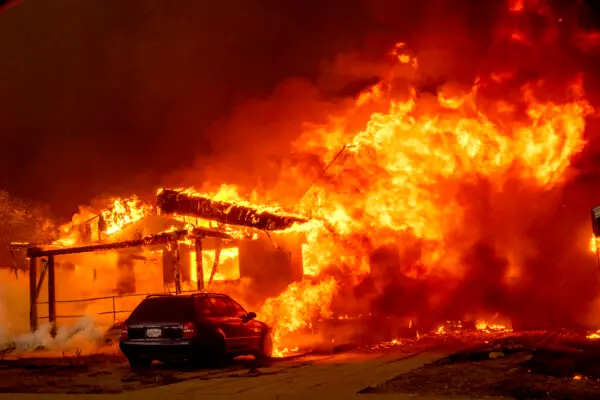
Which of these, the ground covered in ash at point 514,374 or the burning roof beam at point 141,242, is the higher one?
the burning roof beam at point 141,242

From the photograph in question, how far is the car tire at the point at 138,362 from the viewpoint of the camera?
522 inches

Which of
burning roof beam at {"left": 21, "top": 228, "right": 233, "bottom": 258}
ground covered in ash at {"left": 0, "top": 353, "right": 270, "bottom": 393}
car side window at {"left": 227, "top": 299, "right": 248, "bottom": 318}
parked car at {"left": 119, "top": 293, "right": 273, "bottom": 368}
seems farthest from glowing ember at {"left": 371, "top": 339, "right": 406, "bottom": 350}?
burning roof beam at {"left": 21, "top": 228, "right": 233, "bottom": 258}

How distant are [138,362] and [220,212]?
6229 millimetres

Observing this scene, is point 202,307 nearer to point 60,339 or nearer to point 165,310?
point 165,310

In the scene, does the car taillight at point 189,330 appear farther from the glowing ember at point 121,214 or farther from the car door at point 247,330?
the glowing ember at point 121,214

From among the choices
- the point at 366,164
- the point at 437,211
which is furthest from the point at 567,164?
the point at 366,164

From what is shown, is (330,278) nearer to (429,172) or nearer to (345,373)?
(429,172)

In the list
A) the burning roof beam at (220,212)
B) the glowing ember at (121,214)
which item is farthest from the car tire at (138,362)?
the glowing ember at (121,214)

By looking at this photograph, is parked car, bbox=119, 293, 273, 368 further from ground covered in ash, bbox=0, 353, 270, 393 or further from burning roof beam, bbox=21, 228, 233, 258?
burning roof beam, bbox=21, 228, 233, 258

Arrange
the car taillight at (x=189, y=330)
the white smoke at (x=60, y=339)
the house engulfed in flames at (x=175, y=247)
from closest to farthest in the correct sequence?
the car taillight at (x=189, y=330) < the house engulfed in flames at (x=175, y=247) < the white smoke at (x=60, y=339)

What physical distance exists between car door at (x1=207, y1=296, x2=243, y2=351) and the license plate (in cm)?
109

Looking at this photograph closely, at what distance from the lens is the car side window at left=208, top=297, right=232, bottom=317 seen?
1400cm

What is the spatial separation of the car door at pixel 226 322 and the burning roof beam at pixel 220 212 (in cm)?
438

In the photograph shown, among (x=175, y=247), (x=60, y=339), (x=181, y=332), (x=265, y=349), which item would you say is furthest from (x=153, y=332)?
(x=60, y=339)
